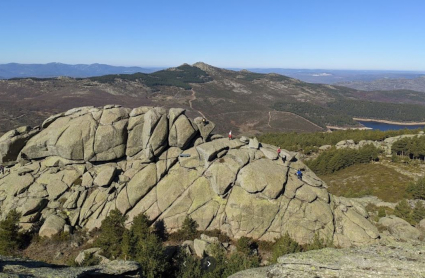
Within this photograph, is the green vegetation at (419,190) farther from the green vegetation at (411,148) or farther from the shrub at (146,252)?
the shrub at (146,252)

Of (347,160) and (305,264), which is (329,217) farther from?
(347,160)

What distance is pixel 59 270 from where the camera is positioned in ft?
42.0

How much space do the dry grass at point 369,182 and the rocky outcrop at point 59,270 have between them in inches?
2447

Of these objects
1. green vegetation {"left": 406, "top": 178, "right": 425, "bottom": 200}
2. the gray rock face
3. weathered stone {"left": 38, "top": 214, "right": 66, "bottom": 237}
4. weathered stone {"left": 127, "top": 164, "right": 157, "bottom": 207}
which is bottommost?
green vegetation {"left": 406, "top": 178, "right": 425, "bottom": 200}

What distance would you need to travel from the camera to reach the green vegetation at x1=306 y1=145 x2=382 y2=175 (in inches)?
3735

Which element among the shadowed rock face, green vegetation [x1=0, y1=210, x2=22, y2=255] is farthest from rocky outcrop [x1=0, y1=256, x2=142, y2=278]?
green vegetation [x1=0, y1=210, x2=22, y2=255]

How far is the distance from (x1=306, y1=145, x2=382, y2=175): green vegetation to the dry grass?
7.75 ft

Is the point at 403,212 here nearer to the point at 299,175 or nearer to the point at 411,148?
the point at 299,175

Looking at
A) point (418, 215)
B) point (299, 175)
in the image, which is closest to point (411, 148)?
point (418, 215)

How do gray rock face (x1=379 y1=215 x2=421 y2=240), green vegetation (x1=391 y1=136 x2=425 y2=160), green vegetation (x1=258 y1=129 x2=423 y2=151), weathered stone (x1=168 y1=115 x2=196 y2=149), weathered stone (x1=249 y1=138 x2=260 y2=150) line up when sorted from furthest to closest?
green vegetation (x1=258 y1=129 x2=423 y2=151) < green vegetation (x1=391 y1=136 x2=425 y2=160) < weathered stone (x1=249 y1=138 x2=260 y2=150) < weathered stone (x1=168 y1=115 x2=196 y2=149) < gray rock face (x1=379 y1=215 x2=421 y2=240)

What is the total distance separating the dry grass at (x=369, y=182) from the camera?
68.6 meters

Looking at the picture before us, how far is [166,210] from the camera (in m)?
40.2

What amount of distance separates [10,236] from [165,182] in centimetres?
2245

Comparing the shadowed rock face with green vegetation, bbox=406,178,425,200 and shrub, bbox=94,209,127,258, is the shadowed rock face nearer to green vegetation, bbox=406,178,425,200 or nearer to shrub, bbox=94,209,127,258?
shrub, bbox=94,209,127,258
